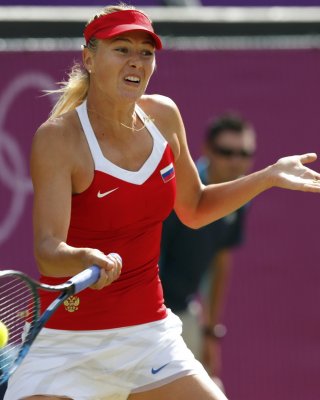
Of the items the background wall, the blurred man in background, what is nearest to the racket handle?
the blurred man in background

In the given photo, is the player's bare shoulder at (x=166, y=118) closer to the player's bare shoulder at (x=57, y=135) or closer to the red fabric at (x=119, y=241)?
the red fabric at (x=119, y=241)

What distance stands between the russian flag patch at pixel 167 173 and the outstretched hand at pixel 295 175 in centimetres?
37

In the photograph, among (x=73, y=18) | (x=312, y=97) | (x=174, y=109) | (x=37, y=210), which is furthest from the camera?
(x=312, y=97)

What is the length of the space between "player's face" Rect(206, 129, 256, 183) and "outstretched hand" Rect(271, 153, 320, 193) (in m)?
2.81

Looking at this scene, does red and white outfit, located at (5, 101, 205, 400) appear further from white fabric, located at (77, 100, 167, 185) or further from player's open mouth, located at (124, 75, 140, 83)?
player's open mouth, located at (124, 75, 140, 83)

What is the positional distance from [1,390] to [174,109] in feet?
4.31

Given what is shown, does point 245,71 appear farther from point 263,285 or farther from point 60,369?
point 60,369

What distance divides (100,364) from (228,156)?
3195mm

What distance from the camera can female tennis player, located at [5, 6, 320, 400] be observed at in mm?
4500

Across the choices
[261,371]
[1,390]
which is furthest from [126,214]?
[261,371]

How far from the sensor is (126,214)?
15.0ft

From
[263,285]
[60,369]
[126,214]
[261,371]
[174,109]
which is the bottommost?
[261,371]

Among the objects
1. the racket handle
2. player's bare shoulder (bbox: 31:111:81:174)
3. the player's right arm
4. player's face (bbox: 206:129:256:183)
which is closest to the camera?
the racket handle

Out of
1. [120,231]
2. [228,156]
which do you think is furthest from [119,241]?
[228,156]
